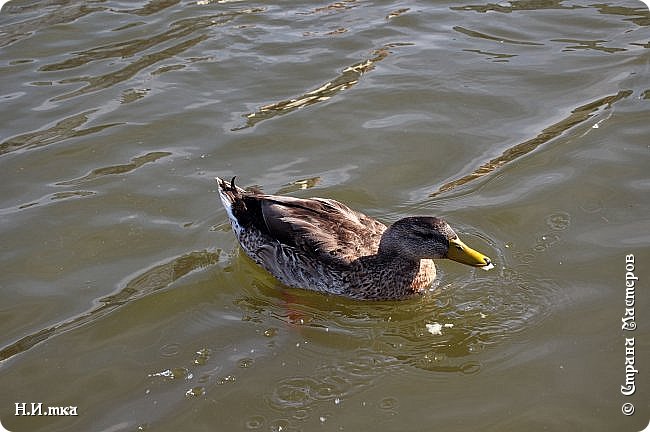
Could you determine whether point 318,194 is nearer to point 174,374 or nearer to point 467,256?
point 467,256

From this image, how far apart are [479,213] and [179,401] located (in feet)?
11.2

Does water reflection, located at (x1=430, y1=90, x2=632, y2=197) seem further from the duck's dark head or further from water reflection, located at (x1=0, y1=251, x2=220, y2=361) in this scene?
water reflection, located at (x1=0, y1=251, x2=220, y2=361)

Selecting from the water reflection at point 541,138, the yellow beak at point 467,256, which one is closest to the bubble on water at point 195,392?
the yellow beak at point 467,256

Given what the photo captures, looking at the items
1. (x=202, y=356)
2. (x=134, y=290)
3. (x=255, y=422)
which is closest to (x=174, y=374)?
(x=202, y=356)

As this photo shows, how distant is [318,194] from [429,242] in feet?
5.72

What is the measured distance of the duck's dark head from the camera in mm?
6691

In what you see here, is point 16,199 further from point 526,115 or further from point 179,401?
point 526,115

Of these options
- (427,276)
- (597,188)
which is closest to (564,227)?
(597,188)

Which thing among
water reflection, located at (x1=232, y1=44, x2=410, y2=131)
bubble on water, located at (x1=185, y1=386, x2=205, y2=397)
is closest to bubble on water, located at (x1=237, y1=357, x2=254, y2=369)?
bubble on water, located at (x1=185, y1=386, x2=205, y2=397)

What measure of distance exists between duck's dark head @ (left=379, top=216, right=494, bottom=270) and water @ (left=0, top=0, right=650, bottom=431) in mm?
363

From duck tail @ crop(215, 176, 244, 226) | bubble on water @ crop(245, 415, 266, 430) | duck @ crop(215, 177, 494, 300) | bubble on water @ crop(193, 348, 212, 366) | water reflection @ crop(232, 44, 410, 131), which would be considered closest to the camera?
bubble on water @ crop(245, 415, 266, 430)

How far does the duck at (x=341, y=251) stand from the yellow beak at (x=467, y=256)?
16cm

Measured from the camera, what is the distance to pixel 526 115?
9.43m

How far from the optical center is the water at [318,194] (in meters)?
5.95
